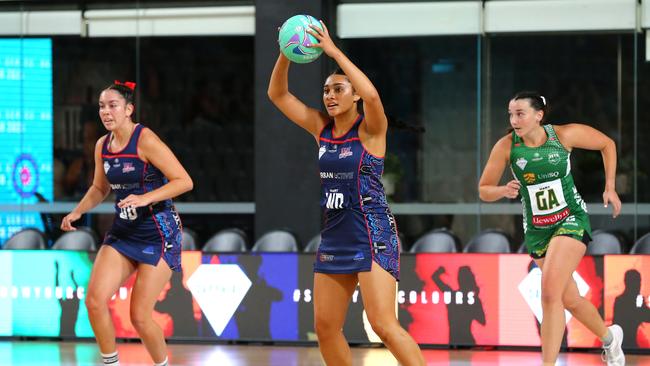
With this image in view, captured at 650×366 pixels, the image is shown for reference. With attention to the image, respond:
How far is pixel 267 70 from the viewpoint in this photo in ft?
47.6

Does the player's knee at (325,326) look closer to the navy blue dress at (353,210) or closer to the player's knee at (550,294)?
the navy blue dress at (353,210)

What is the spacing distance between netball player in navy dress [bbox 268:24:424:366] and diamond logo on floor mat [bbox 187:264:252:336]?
4.56 metres

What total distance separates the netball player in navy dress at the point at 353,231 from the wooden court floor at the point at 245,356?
10.9 feet

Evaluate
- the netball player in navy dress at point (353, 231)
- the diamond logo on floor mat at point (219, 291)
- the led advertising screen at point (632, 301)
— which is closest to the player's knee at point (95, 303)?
the netball player in navy dress at point (353, 231)

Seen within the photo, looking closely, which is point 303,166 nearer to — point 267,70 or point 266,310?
point 267,70

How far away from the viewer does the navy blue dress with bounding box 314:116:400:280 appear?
21.2ft

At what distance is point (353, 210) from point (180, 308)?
5066 mm

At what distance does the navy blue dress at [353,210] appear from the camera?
6.45m

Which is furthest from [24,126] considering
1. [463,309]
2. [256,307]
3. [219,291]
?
[463,309]

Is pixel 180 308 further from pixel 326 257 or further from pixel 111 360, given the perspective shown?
pixel 326 257

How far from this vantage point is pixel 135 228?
294 inches

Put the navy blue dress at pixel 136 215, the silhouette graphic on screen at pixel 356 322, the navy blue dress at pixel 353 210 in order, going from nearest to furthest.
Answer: the navy blue dress at pixel 353 210 → the navy blue dress at pixel 136 215 → the silhouette graphic on screen at pixel 356 322

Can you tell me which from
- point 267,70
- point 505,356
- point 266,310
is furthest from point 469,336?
point 267,70

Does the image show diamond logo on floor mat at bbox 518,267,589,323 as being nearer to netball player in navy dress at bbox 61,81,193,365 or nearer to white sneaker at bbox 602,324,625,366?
white sneaker at bbox 602,324,625,366
